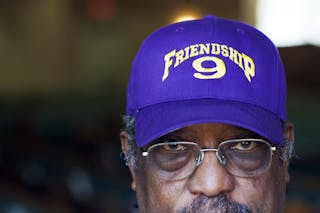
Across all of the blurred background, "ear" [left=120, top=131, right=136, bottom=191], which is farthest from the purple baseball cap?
the blurred background

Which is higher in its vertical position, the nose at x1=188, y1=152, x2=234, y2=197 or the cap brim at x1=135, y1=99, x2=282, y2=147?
the cap brim at x1=135, y1=99, x2=282, y2=147

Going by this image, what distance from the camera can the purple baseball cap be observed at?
174cm

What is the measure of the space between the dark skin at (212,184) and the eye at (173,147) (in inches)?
0.7

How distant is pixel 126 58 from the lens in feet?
32.6

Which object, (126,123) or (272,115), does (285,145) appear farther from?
(126,123)

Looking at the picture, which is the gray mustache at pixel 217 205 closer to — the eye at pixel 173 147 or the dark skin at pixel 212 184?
the dark skin at pixel 212 184

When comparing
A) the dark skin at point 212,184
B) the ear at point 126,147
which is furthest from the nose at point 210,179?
the ear at point 126,147

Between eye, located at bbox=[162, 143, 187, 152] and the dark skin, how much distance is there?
18 mm

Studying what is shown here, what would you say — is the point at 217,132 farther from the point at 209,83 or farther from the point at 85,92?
the point at 85,92

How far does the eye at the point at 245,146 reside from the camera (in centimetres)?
175

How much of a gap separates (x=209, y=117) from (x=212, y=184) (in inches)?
5.6

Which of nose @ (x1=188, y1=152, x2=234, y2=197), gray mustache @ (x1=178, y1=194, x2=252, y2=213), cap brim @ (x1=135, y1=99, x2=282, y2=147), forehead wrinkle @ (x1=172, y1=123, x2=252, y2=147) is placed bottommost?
gray mustache @ (x1=178, y1=194, x2=252, y2=213)

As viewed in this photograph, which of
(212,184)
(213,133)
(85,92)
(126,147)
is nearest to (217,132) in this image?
(213,133)

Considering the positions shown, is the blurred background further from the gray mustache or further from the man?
the gray mustache
